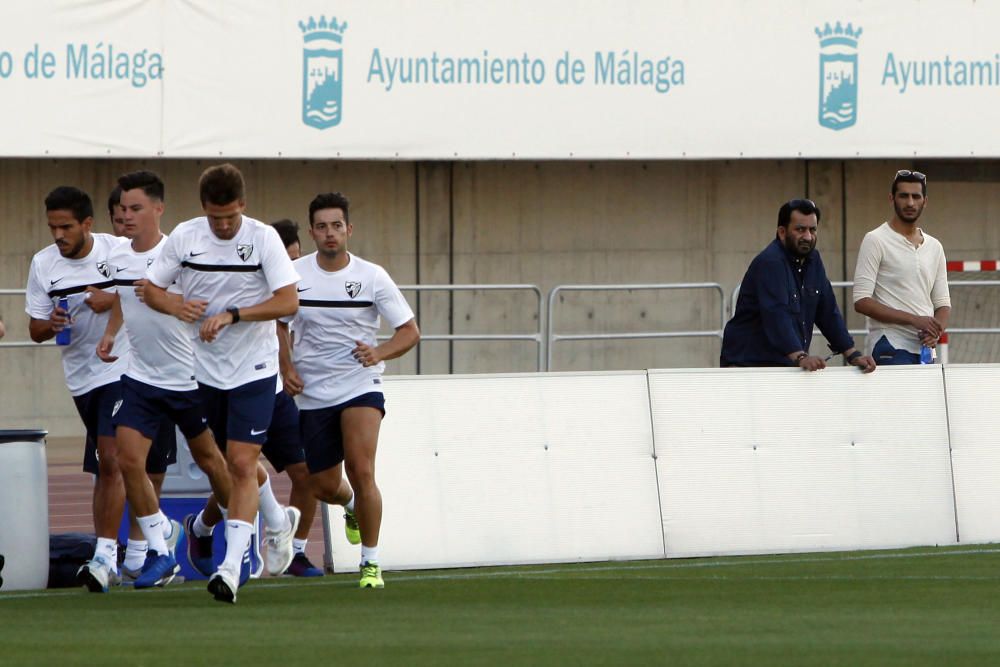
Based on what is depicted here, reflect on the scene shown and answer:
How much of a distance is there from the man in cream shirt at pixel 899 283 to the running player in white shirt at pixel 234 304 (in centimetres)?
448

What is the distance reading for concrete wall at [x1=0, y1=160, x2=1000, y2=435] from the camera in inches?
749

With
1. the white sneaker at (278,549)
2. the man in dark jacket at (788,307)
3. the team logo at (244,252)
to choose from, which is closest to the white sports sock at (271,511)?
the white sneaker at (278,549)

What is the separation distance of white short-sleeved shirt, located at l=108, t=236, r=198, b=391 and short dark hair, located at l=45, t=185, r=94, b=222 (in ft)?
1.76

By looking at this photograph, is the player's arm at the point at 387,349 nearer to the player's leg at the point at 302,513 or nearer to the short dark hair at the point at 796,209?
the player's leg at the point at 302,513

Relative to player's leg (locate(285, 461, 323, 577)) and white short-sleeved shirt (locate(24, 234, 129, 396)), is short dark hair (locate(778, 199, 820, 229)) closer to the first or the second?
player's leg (locate(285, 461, 323, 577))

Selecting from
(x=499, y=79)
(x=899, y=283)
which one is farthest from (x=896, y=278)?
(x=499, y=79)

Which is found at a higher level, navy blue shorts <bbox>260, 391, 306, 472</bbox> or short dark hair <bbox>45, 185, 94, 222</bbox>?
short dark hair <bbox>45, 185, 94, 222</bbox>

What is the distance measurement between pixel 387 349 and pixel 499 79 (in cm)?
921

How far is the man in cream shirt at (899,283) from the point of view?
37.9 ft

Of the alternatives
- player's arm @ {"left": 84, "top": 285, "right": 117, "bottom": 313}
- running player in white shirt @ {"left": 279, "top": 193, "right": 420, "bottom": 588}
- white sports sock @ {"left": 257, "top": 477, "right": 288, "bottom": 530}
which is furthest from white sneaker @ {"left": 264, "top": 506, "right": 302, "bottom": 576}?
player's arm @ {"left": 84, "top": 285, "right": 117, "bottom": 313}

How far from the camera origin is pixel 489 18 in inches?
704

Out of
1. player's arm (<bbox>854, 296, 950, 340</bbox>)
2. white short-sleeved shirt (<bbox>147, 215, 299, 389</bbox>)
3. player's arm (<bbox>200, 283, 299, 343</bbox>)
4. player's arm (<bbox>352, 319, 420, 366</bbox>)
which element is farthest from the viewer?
player's arm (<bbox>854, 296, 950, 340</bbox>)

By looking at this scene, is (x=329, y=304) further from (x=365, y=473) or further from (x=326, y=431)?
(x=365, y=473)

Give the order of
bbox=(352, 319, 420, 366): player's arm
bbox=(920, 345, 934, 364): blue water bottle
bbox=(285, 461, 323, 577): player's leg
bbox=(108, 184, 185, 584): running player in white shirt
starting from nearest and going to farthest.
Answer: bbox=(352, 319, 420, 366): player's arm, bbox=(108, 184, 185, 584): running player in white shirt, bbox=(285, 461, 323, 577): player's leg, bbox=(920, 345, 934, 364): blue water bottle
